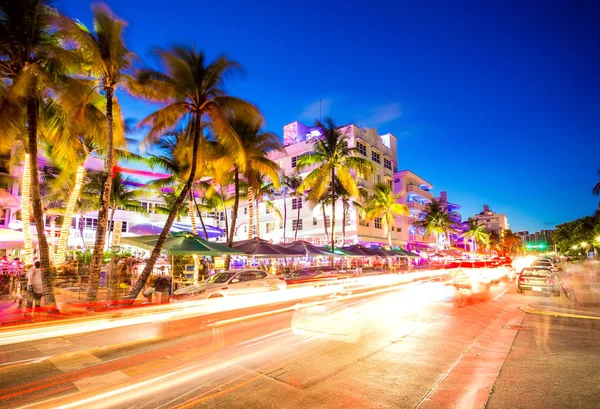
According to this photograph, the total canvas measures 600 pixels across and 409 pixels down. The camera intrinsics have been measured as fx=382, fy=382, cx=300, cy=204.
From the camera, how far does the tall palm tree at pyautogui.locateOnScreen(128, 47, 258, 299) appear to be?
16.1 m

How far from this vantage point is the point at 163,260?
31594mm

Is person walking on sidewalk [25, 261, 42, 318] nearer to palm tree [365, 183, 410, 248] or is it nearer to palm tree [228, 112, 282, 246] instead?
palm tree [228, 112, 282, 246]

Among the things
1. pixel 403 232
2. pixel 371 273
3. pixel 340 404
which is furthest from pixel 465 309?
pixel 403 232

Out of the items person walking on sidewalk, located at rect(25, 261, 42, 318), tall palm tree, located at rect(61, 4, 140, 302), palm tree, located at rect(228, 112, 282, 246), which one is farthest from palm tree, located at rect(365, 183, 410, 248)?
person walking on sidewalk, located at rect(25, 261, 42, 318)

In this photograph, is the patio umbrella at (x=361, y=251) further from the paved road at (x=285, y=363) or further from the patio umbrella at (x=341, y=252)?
the paved road at (x=285, y=363)

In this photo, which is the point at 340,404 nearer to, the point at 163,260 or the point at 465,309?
the point at 465,309

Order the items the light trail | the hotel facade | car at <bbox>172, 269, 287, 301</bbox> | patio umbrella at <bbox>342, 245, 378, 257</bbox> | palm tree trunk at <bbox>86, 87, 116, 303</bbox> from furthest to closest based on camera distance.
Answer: the hotel facade
patio umbrella at <bbox>342, 245, 378, 257</bbox>
palm tree trunk at <bbox>86, 87, 116, 303</bbox>
car at <bbox>172, 269, 287, 301</bbox>
the light trail

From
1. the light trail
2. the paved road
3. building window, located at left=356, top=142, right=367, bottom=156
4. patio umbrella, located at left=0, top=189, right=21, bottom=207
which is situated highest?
building window, located at left=356, top=142, right=367, bottom=156

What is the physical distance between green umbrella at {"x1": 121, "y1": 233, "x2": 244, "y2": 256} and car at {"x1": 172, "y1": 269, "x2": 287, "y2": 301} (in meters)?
1.55

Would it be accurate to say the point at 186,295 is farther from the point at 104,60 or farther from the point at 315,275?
the point at 315,275

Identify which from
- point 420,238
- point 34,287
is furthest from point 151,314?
point 420,238

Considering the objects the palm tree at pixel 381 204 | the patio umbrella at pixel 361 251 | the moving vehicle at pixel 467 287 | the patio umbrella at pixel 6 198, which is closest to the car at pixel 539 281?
the moving vehicle at pixel 467 287

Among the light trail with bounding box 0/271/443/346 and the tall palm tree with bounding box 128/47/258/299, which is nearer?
the light trail with bounding box 0/271/443/346

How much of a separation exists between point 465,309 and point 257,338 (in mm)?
8224
